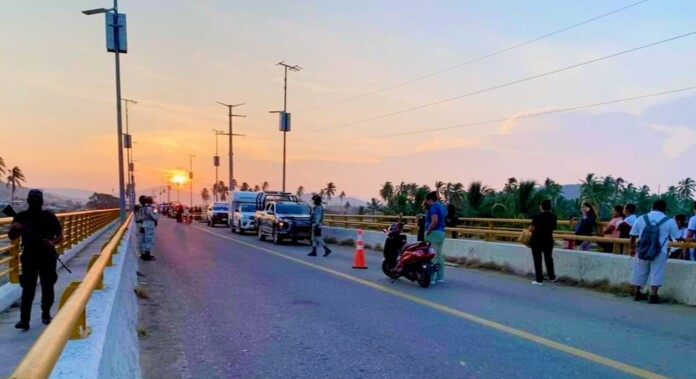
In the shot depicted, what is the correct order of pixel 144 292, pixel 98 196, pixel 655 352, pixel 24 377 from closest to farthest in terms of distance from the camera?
1. pixel 24 377
2. pixel 655 352
3. pixel 144 292
4. pixel 98 196

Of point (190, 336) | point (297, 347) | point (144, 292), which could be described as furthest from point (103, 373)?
point (144, 292)

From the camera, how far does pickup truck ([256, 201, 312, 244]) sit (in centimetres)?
2277

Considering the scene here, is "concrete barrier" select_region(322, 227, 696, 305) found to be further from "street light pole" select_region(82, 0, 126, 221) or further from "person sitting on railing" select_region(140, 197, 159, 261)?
"street light pole" select_region(82, 0, 126, 221)

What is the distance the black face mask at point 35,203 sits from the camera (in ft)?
22.5

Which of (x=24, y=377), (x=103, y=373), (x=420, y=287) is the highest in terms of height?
(x=24, y=377)

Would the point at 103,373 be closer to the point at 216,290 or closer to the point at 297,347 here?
the point at 297,347

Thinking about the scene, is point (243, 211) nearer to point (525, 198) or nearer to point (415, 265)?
point (525, 198)

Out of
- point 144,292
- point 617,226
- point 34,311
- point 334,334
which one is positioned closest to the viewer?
point 334,334

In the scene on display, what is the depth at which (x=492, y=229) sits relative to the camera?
19.2 metres

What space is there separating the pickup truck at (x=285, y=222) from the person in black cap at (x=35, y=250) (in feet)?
50.2

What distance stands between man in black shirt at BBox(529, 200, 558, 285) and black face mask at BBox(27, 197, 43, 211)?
30.3 feet

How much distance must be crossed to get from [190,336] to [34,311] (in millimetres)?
2553

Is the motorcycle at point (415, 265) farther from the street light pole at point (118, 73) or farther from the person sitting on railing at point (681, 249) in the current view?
the street light pole at point (118, 73)

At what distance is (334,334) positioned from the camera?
702 centimetres
